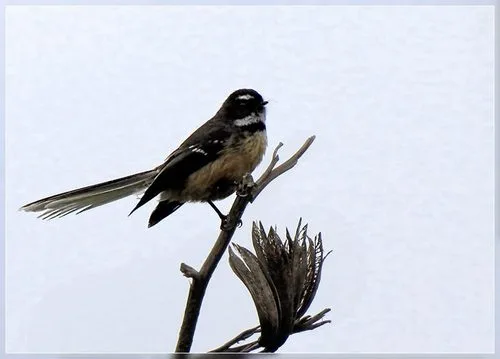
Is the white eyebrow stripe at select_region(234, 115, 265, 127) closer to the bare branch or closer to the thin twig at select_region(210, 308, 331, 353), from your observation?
the bare branch

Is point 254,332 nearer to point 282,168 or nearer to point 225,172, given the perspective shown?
point 282,168

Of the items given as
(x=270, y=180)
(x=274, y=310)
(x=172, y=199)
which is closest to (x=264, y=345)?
(x=274, y=310)

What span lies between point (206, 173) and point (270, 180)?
1.43ft

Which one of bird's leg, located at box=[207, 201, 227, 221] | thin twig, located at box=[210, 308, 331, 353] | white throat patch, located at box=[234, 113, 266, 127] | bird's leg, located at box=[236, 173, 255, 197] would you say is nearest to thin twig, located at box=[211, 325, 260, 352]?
thin twig, located at box=[210, 308, 331, 353]

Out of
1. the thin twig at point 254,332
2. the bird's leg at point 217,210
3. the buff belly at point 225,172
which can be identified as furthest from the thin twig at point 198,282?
the buff belly at point 225,172

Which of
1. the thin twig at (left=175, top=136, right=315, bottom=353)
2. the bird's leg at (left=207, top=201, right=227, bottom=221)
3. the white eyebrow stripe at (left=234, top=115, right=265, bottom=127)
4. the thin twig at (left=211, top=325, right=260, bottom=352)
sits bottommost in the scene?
the thin twig at (left=211, top=325, right=260, bottom=352)

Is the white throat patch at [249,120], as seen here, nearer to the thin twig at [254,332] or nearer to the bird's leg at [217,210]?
the bird's leg at [217,210]

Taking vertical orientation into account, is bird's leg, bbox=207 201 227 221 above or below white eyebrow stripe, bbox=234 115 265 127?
below

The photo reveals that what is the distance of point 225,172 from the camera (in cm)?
217

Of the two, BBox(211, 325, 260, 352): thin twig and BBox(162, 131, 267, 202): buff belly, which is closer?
BBox(211, 325, 260, 352): thin twig

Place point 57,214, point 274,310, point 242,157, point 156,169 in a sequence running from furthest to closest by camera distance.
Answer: point 242,157, point 156,169, point 57,214, point 274,310

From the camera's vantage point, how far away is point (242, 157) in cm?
219

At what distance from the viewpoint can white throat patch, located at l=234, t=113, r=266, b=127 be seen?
223 centimetres

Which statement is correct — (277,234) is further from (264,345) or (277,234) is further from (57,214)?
(57,214)
